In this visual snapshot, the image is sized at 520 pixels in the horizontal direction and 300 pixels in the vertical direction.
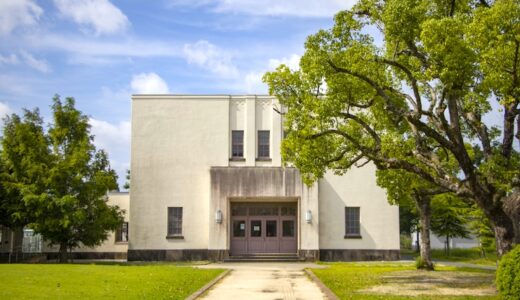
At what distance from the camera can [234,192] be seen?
104 ft

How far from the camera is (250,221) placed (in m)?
33.2

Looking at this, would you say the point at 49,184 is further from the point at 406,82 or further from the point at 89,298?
the point at 406,82

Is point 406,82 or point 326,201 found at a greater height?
point 406,82

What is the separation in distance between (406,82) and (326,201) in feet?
51.6

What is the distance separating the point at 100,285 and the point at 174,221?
16.8 m

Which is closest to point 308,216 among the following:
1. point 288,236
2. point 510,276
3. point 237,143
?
point 288,236

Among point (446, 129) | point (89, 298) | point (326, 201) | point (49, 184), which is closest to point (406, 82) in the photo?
point (446, 129)

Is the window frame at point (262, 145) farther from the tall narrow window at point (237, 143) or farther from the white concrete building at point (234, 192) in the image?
the tall narrow window at point (237, 143)

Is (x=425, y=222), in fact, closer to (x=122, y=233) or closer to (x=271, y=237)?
(x=271, y=237)

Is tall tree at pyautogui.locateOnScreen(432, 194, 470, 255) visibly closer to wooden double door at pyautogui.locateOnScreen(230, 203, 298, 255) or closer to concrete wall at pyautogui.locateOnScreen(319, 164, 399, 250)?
concrete wall at pyautogui.locateOnScreen(319, 164, 399, 250)

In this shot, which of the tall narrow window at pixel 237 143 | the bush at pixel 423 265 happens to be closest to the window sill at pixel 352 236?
the tall narrow window at pixel 237 143

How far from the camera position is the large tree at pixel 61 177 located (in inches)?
1101

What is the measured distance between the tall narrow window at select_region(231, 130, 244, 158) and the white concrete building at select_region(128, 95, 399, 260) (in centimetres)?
6

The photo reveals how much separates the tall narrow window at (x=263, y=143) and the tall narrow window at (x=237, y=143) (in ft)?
3.22
